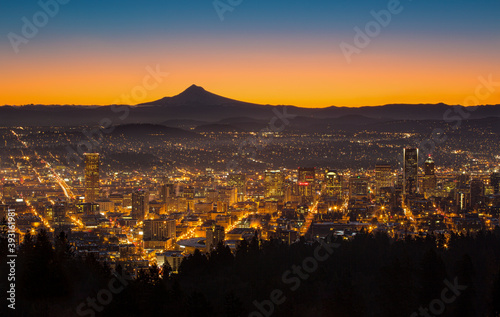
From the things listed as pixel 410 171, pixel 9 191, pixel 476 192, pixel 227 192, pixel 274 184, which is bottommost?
pixel 227 192

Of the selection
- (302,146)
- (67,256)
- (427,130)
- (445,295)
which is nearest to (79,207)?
(67,256)

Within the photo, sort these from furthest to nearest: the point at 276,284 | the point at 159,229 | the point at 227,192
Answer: the point at 227,192 < the point at 159,229 < the point at 276,284

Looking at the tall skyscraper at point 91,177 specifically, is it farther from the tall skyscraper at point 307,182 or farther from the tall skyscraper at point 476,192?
the tall skyscraper at point 476,192

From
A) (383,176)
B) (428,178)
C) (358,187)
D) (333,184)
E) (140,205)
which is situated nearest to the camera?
(140,205)

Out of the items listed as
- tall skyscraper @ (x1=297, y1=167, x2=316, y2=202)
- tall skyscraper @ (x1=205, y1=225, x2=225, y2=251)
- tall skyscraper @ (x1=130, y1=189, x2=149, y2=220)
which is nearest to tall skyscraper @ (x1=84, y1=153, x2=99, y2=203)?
tall skyscraper @ (x1=130, y1=189, x2=149, y2=220)

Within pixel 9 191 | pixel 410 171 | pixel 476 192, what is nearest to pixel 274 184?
pixel 410 171

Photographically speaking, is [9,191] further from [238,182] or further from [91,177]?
[238,182]

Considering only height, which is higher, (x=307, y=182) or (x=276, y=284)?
(x=276, y=284)
